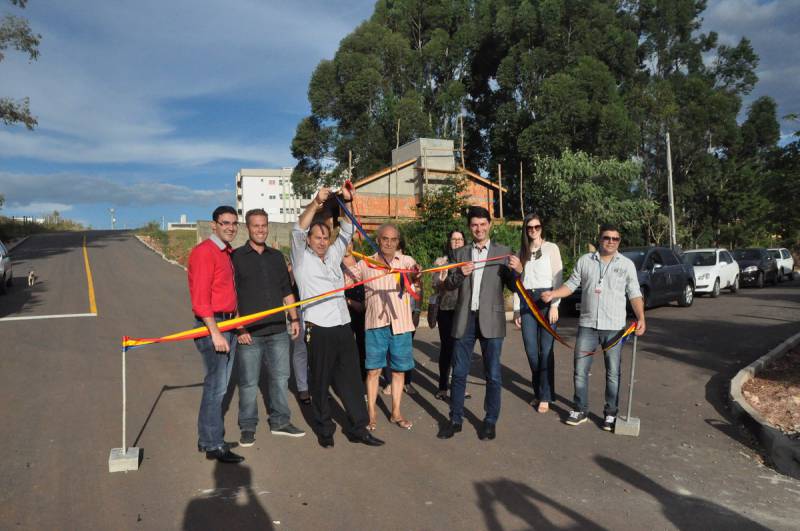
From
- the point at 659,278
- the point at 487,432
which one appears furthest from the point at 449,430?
the point at 659,278

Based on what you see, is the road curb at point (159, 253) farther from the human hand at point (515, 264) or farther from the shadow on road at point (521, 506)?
the shadow on road at point (521, 506)

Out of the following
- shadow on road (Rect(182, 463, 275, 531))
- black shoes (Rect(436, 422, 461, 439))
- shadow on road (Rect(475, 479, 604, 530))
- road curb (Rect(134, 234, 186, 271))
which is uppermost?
road curb (Rect(134, 234, 186, 271))

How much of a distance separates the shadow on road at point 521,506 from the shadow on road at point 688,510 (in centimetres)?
62

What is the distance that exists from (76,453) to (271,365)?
70.9 inches

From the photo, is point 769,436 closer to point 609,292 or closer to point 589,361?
point 589,361

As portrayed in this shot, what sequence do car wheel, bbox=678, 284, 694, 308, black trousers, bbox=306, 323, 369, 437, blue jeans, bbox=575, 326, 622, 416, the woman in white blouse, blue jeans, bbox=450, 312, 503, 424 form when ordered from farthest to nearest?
car wheel, bbox=678, 284, 694, 308 → the woman in white blouse → blue jeans, bbox=575, 326, 622, 416 → blue jeans, bbox=450, 312, 503, 424 → black trousers, bbox=306, 323, 369, 437

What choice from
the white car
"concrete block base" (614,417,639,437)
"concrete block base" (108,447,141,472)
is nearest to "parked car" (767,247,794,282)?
the white car

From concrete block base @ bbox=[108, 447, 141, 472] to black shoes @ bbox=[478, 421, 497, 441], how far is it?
118 inches

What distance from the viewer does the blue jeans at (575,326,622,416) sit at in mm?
5672

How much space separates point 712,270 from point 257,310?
17797 mm

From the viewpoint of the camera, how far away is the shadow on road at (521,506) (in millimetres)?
3723

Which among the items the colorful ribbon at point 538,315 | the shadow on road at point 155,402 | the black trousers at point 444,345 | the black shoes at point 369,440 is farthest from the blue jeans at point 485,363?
the shadow on road at point 155,402

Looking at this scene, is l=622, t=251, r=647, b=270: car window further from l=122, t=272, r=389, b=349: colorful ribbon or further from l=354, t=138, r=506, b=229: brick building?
l=354, t=138, r=506, b=229: brick building

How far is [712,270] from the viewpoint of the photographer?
18703 millimetres
